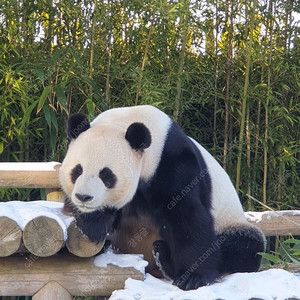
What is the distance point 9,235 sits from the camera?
2.58m

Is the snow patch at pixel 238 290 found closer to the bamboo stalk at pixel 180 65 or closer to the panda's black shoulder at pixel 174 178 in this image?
the panda's black shoulder at pixel 174 178

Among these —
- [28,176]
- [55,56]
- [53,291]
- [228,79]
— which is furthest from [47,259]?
[228,79]

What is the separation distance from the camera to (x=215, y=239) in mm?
3021

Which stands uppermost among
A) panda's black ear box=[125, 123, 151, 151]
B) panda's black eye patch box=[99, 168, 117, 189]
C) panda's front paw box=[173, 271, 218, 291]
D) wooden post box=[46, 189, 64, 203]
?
panda's black ear box=[125, 123, 151, 151]

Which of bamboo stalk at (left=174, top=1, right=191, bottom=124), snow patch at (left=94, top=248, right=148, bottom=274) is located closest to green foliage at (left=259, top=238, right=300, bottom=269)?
snow patch at (left=94, top=248, right=148, bottom=274)

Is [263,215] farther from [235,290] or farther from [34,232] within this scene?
[34,232]

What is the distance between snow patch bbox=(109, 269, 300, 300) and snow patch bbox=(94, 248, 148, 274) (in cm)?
10

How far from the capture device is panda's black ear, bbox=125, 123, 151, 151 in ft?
9.18

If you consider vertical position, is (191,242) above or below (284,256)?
above

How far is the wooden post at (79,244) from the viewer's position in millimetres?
2688

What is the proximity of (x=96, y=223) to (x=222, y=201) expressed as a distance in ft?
2.51

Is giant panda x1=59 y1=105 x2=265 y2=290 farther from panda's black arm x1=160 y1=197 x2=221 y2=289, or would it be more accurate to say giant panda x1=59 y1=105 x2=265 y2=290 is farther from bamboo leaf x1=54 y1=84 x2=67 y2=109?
bamboo leaf x1=54 y1=84 x2=67 y2=109

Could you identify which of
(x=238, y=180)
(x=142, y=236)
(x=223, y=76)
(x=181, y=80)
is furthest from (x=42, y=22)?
(x=142, y=236)

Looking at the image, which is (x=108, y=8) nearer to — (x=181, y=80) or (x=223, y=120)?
(x=181, y=80)
